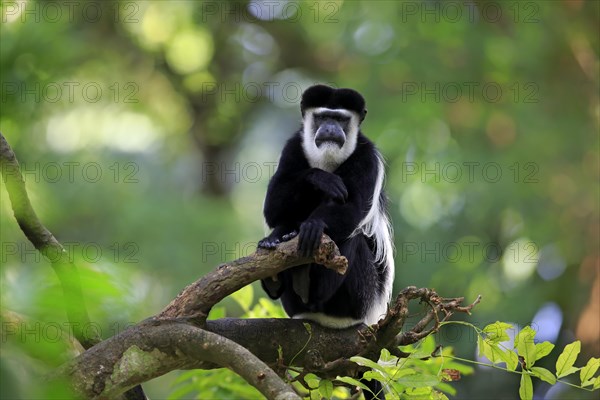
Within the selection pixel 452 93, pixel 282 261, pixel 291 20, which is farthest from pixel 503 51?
pixel 282 261

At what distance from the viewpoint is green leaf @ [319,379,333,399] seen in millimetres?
2413

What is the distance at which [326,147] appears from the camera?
356 cm

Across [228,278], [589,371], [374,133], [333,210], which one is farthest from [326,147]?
[374,133]

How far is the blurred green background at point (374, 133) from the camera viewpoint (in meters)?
6.96

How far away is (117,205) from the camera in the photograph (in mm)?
8438

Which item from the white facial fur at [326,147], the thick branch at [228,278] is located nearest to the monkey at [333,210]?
the white facial fur at [326,147]

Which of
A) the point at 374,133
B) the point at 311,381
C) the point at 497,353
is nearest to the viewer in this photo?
the point at 497,353

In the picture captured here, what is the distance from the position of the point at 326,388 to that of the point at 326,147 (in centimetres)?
141

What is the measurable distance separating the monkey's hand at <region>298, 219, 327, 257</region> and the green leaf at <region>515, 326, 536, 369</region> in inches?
29.0

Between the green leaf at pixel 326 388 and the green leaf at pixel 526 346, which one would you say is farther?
the green leaf at pixel 326 388

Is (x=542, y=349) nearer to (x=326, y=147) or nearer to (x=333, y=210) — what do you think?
(x=333, y=210)

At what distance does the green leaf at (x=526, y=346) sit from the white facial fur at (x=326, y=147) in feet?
4.98

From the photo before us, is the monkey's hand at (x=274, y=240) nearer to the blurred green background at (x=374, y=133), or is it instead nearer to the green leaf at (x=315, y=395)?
the green leaf at (x=315, y=395)

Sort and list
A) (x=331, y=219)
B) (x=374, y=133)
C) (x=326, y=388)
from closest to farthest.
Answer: (x=326, y=388) < (x=331, y=219) < (x=374, y=133)
